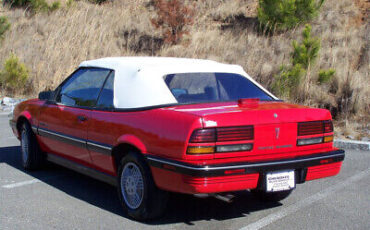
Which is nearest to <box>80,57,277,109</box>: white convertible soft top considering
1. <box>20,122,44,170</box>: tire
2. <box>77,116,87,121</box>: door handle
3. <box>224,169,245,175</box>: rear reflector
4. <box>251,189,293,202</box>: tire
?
<box>77,116,87,121</box>: door handle

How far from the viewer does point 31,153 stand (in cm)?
646

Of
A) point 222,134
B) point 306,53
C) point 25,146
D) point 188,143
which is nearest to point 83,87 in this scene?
point 25,146

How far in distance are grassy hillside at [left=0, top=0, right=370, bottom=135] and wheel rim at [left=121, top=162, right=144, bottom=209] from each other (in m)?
5.67

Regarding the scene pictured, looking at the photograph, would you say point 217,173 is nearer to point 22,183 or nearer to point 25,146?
point 22,183

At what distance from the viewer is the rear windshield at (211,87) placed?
16.5ft

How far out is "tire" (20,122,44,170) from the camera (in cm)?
646

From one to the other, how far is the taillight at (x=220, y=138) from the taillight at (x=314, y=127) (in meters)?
0.58

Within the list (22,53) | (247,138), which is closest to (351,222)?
(247,138)

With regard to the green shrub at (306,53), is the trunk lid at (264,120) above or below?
below

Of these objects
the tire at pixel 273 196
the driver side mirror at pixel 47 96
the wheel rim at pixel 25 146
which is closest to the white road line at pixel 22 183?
the wheel rim at pixel 25 146

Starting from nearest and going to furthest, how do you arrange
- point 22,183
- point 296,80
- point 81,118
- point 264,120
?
point 264,120
point 81,118
point 22,183
point 296,80

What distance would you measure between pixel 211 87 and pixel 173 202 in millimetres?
1300

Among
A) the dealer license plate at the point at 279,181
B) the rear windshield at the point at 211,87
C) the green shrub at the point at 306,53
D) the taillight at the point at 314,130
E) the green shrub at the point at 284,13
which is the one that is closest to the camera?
the dealer license plate at the point at 279,181

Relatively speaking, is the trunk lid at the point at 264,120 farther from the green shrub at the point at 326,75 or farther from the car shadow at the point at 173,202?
the green shrub at the point at 326,75
